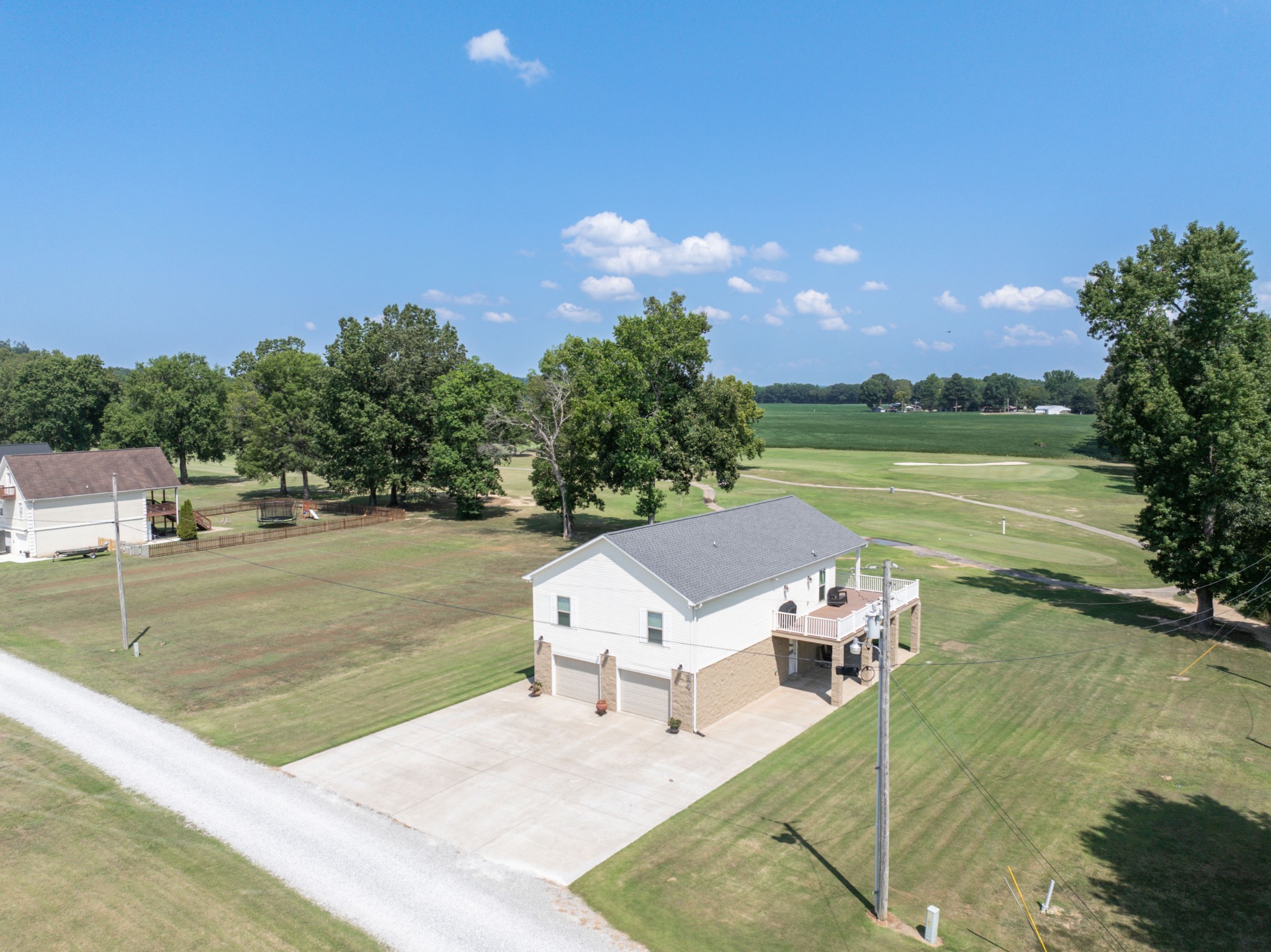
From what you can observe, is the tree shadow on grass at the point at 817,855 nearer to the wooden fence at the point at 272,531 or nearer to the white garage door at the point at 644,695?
the white garage door at the point at 644,695

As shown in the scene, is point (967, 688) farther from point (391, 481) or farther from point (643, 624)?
point (391, 481)

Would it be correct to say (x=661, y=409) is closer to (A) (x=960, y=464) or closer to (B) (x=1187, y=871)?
(B) (x=1187, y=871)

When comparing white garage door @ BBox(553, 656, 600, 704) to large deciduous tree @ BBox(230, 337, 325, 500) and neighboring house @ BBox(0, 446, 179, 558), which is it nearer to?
neighboring house @ BBox(0, 446, 179, 558)

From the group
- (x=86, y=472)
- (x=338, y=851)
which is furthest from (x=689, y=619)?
(x=86, y=472)

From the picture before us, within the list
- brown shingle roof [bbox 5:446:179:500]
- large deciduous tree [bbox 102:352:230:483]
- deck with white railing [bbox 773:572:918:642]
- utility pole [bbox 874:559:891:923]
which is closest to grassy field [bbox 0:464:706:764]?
brown shingle roof [bbox 5:446:179:500]

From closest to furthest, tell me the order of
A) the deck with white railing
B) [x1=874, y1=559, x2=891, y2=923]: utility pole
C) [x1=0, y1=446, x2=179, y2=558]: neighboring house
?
1. [x1=874, y1=559, x2=891, y2=923]: utility pole
2. the deck with white railing
3. [x1=0, y1=446, x2=179, y2=558]: neighboring house
